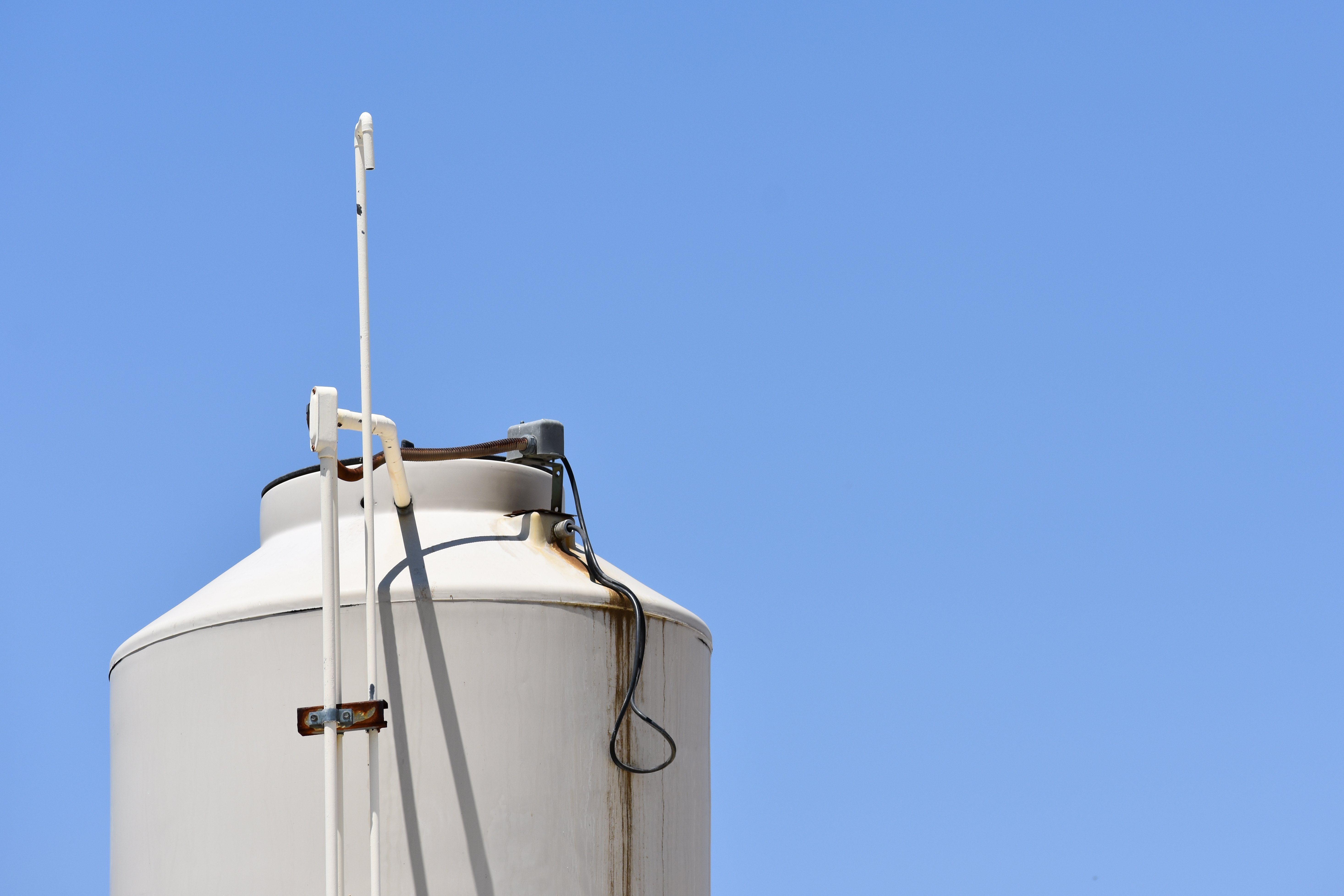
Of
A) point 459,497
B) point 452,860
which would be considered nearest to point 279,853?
point 452,860

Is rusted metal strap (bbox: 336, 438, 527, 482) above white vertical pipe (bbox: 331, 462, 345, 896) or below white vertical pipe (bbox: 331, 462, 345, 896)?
above

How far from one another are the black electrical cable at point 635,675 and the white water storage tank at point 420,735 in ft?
0.09

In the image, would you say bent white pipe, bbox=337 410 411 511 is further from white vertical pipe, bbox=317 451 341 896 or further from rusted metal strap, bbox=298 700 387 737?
rusted metal strap, bbox=298 700 387 737

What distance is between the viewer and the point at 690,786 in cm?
574

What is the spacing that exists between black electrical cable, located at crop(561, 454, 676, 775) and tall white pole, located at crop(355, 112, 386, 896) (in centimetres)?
85

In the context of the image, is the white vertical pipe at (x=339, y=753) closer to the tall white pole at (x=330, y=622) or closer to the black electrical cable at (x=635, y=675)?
the tall white pole at (x=330, y=622)

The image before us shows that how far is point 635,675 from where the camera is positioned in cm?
544

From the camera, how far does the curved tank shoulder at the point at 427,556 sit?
5.25 m

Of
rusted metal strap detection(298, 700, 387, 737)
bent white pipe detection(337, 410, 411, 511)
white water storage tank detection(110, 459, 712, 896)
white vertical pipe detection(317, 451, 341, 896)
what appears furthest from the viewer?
bent white pipe detection(337, 410, 411, 511)

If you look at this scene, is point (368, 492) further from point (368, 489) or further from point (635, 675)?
A: point (635, 675)

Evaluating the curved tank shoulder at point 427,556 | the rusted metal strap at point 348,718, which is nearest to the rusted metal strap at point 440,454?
the curved tank shoulder at point 427,556

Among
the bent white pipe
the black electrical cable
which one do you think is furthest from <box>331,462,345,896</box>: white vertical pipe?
the black electrical cable

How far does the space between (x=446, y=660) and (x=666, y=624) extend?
938 mm

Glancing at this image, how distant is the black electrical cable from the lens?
5367 mm
